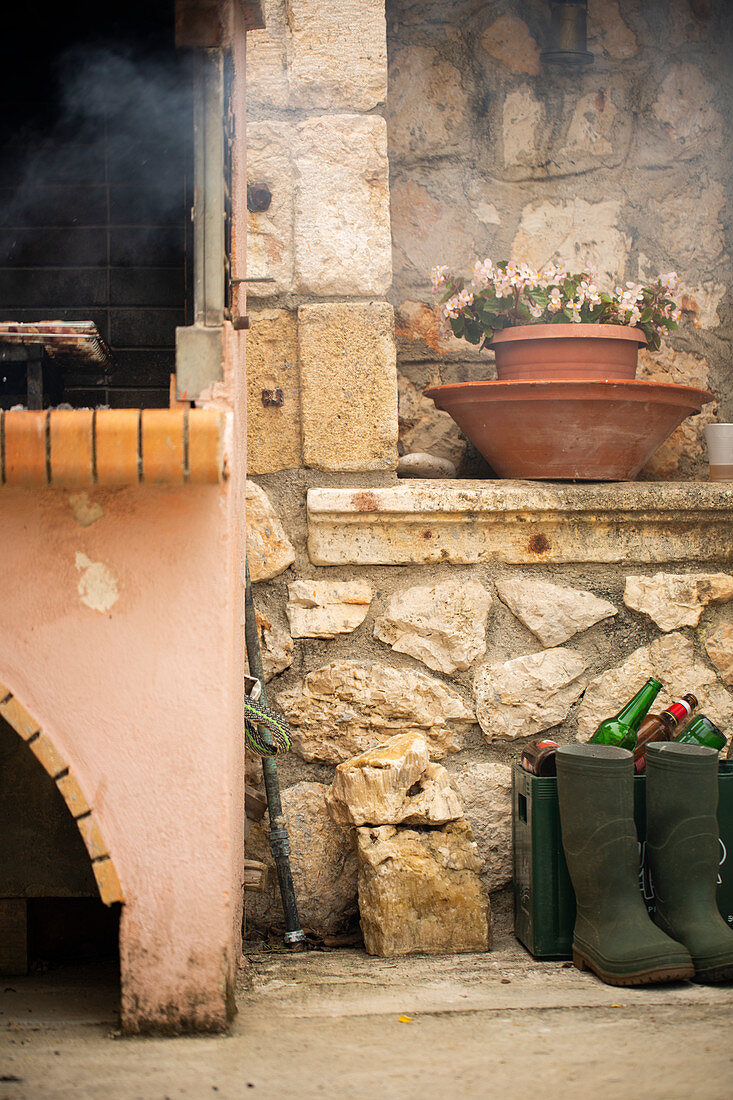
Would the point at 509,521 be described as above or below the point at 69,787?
above

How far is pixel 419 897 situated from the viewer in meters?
2.30

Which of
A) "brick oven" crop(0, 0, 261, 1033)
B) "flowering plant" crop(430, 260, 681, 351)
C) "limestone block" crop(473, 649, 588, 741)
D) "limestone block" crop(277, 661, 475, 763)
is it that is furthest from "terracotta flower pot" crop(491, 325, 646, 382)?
"brick oven" crop(0, 0, 261, 1033)

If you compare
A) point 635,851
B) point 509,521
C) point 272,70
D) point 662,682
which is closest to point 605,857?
point 635,851

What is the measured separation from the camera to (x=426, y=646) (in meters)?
2.57

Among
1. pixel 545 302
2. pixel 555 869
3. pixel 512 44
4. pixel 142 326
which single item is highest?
pixel 512 44

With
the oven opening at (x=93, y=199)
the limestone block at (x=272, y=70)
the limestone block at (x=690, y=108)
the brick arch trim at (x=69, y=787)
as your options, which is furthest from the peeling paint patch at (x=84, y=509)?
the limestone block at (x=690, y=108)

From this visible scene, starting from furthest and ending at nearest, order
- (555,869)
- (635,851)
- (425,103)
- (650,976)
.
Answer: (425,103) < (555,869) < (635,851) < (650,976)

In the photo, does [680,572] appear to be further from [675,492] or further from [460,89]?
[460,89]

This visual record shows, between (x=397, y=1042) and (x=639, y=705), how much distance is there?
1.15 m

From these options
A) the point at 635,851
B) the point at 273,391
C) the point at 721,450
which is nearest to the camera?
the point at 635,851

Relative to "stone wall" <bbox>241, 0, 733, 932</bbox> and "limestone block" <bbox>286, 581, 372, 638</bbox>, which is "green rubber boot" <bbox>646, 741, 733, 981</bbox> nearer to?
"stone wall" <bbox>241, 0, 733, 932</bbox>

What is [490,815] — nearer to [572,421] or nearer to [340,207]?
[572,421]

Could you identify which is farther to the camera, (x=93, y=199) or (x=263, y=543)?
(x=263, y=543)

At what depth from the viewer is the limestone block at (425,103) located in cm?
297
